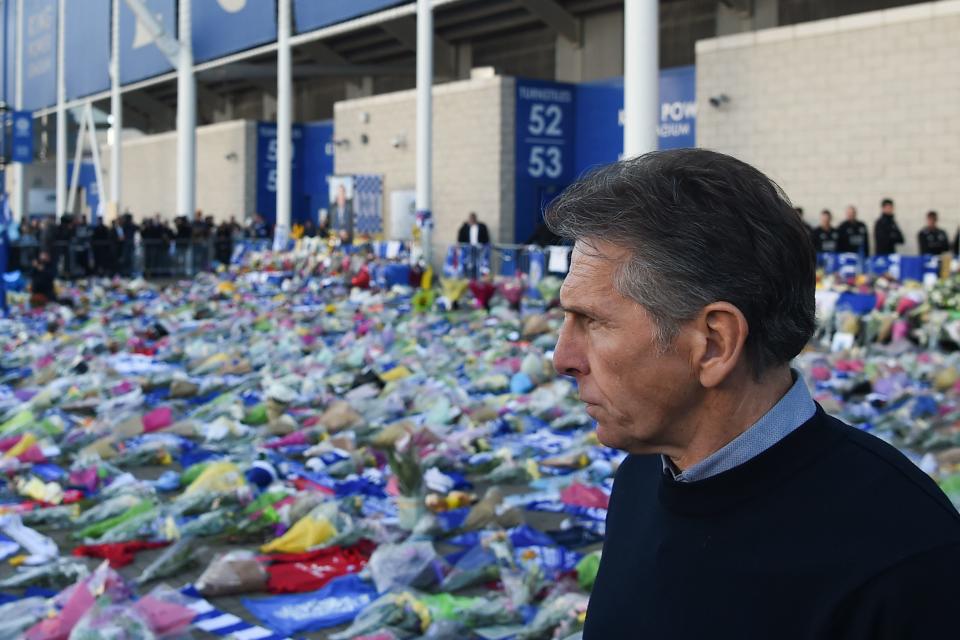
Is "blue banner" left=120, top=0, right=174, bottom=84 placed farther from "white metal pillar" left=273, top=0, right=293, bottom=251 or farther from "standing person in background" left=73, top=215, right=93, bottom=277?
"standing person in background" left=73, top=215, right=93, bottom=277

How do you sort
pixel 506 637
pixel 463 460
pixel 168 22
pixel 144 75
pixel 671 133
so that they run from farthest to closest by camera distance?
pixel 144 75, pixel 168 22, pixel 671 133, pixel 463 460, pixel 506 637

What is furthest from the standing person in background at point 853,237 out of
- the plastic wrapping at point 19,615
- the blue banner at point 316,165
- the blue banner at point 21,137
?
the blue banner at point 21,137

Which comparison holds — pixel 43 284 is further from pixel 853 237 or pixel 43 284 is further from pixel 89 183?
pixel 89 183

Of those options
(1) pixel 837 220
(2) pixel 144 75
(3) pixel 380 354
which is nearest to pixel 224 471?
(3) pixel 380 354

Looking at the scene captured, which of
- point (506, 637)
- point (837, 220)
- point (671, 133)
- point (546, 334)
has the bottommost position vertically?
point (506, 637)

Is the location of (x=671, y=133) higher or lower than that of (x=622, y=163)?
higher

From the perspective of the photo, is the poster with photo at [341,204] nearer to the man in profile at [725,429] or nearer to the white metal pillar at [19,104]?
the white metal pillar at [19,104]

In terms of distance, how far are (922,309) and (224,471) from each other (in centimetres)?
887

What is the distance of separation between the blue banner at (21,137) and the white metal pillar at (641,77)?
84.0 feet

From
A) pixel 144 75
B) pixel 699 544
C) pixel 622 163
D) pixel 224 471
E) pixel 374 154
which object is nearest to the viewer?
pixel 699 544

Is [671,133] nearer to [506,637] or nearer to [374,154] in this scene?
[374,154]

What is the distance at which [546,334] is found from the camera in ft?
46.4

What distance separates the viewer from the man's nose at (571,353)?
1.62m

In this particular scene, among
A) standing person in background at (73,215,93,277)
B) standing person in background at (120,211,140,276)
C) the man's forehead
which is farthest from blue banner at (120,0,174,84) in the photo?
the man's forehead
